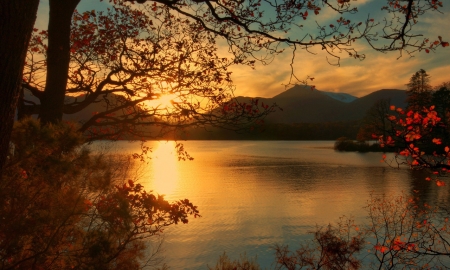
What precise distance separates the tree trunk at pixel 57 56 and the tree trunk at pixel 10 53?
2.11 metres

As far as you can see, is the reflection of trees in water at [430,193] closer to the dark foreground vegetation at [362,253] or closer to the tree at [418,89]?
the dark foreground vegetation at [362,253]

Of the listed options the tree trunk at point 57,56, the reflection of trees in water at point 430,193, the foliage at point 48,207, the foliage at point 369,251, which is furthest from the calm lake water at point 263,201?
the foliage at point 48,207

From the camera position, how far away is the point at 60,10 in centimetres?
416

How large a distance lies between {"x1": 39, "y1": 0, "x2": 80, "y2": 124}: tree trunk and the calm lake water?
21.5ft

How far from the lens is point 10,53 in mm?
2164

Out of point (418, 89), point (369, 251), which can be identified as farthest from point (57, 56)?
point (418, 89)

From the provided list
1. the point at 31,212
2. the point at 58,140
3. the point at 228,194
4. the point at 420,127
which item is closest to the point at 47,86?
the point at 58,140

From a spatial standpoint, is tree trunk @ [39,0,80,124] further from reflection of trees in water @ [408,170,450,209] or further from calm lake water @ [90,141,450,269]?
reflection of trees in water @ [408,170,450,209]

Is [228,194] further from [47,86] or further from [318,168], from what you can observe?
[47,86]

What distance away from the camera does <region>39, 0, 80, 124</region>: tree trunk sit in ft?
13.7

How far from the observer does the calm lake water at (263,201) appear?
1246 cm

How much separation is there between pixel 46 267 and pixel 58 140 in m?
1.01

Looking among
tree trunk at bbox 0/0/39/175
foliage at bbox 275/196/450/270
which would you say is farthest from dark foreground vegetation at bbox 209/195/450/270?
tree trunk at bbox 0/0/39/175

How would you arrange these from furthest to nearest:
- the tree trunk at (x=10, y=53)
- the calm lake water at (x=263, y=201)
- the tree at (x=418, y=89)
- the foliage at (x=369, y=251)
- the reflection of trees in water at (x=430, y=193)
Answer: the tree at (x=418, y=89)
the reflection of trees in water at (x=430, y=193)
the calm lake water at (x=263, y=201)
the foliage at (x=369, y=251)
the tree trunk at (x=10, y=53)
